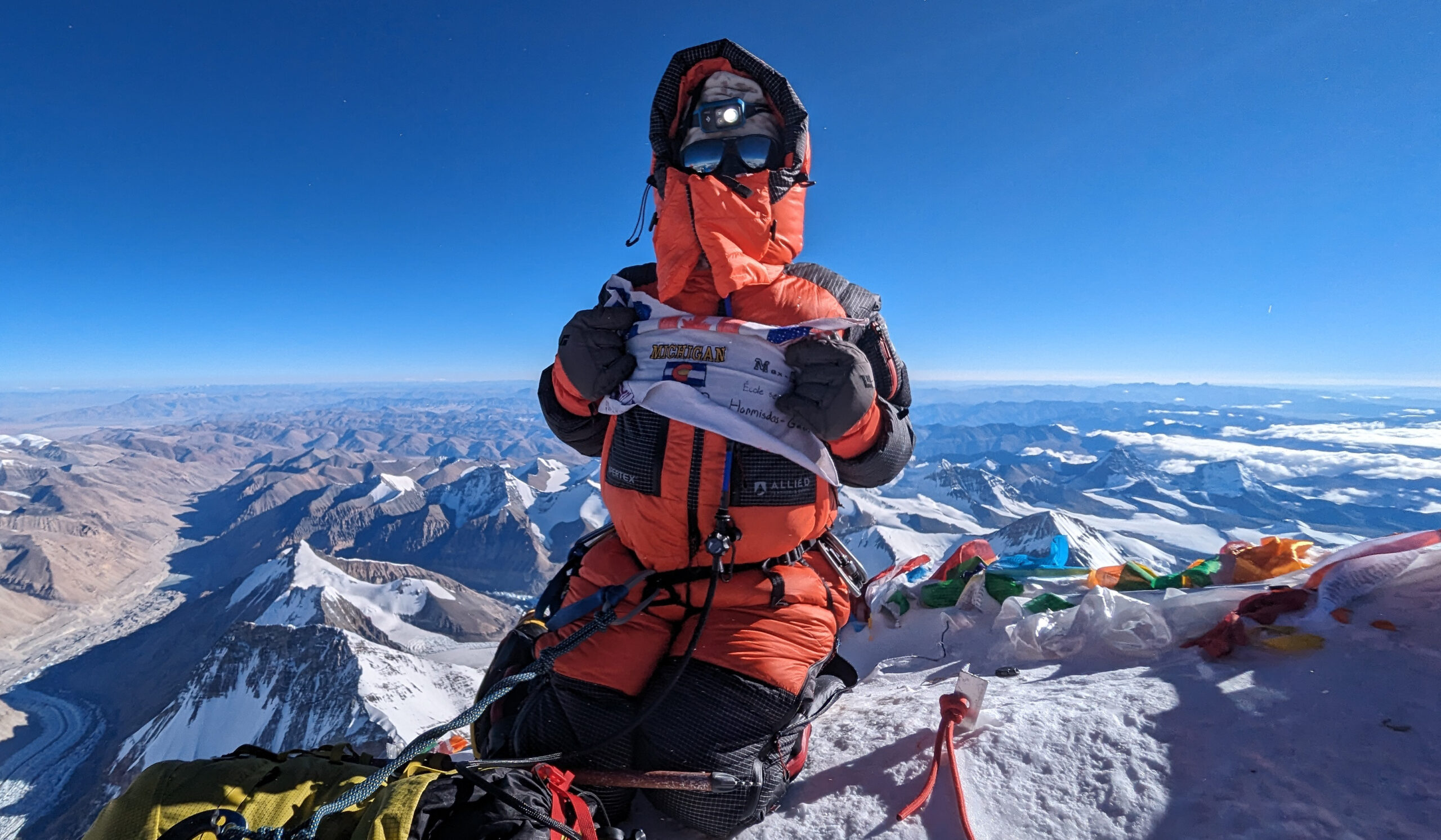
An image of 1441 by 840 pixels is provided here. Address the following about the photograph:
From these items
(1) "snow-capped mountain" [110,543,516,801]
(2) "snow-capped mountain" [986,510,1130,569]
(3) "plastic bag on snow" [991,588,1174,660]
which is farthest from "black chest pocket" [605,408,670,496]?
(2) "snow-capped mountain" [986,510,1130,569]

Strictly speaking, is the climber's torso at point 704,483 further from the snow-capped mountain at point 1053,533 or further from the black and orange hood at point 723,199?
the snow-capped mountain at point 1053,533

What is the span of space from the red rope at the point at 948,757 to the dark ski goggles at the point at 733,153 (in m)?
3.11

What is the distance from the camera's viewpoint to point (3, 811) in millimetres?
70938

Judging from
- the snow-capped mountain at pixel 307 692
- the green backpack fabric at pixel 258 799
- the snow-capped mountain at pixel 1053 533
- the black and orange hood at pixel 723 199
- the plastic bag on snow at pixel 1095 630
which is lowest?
the snow-capped mountain at pixel 307 692

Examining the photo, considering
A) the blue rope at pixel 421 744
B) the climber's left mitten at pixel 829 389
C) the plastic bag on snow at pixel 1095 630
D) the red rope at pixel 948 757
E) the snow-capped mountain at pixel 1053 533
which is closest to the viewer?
the blue rope at pixel 421 744

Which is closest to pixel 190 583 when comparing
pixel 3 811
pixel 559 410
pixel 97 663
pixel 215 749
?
pixel 97 663

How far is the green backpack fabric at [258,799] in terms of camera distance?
5.48 feet

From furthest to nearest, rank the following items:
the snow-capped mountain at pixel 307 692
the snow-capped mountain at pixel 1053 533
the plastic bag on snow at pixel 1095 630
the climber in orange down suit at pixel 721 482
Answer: the snow-capped mountain at pixel 1053 533, the snow-capped mountain at pixel 307 692, the plastic bag on snow at pixel 1095 630, the climber in orange down suit at pixel 721 482

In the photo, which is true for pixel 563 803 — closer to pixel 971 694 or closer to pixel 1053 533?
pixel 971 694

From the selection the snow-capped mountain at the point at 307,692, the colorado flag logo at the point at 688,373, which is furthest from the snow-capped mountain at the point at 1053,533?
the colorado flag logo at the point at 688,373

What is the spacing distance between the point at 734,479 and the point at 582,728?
1385 mm

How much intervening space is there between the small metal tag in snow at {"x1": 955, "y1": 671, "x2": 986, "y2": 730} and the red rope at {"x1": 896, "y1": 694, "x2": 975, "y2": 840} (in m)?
0.02

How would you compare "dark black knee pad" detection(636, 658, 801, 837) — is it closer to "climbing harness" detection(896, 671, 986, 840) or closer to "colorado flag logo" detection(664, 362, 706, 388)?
"climbing harness" detection(896, 671, 986, 840)


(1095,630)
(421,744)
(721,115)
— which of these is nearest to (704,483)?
(421,744)
